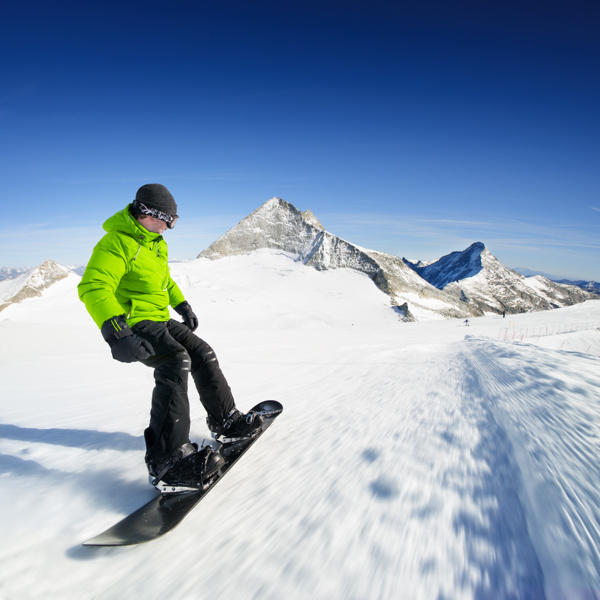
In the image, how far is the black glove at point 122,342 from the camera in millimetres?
1993

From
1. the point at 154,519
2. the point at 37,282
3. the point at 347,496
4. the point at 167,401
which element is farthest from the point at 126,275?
the point at 37,282

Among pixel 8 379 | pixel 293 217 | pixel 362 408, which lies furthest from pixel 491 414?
pixel 293 217

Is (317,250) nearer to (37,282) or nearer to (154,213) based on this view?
(154,213)

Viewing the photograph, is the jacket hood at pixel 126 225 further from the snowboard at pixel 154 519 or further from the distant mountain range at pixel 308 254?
the distant mountain range at pixel 308 254

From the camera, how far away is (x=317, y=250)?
77812 mm

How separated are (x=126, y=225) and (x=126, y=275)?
375 mm

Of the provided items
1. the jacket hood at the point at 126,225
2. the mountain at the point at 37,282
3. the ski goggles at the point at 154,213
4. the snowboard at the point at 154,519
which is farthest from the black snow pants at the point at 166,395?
the mountain at the point at 37,282

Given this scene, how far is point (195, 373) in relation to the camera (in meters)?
2.68

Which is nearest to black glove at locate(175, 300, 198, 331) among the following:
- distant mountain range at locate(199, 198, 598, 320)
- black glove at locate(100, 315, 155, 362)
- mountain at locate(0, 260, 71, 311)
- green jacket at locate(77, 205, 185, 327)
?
green jacket at locate(77, 205, 185, 327)

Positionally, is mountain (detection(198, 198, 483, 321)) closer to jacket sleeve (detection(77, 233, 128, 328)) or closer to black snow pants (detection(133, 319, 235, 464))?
black snow pants (detection(133, 319, 235, 464))

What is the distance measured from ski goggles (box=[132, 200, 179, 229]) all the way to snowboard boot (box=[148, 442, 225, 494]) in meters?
1.74

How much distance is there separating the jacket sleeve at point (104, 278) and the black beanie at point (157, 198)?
0.38 m

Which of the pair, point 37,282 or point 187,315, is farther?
point 37,282

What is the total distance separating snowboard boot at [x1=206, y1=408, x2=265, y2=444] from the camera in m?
2.66
